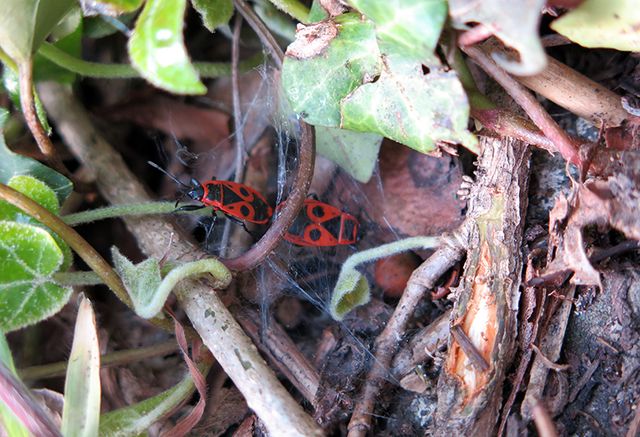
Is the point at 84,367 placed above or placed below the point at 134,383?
above

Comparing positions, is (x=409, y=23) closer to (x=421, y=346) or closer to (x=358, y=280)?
(x=358, y=280)

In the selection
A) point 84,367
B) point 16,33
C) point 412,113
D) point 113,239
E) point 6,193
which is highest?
point 16,33

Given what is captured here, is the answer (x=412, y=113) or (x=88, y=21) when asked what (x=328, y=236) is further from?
(x=88, y=21)

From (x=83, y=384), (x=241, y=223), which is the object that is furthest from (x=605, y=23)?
(x=83, y=384)

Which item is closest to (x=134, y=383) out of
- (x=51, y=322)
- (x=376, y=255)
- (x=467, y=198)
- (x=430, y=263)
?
(x=51, y=322)

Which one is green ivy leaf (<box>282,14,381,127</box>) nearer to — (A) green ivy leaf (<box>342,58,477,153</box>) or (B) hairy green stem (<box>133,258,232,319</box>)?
(A) green ivy leaf (<box>342,58,477,153</box>)
